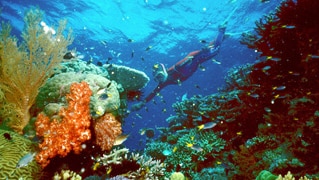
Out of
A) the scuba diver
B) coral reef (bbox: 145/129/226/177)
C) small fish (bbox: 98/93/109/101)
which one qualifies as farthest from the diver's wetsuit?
small fish (bbox: 98/93/109/101)

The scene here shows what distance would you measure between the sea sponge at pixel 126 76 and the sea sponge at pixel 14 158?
5.63 m

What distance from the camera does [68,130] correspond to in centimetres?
469

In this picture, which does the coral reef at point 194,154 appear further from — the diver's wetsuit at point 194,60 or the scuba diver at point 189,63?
the diver's wetsuit at point 194,60

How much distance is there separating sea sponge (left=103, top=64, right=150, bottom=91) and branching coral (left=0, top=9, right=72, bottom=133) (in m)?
3.23

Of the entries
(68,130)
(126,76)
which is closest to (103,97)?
(68,130)

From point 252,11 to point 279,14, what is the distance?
17746mm

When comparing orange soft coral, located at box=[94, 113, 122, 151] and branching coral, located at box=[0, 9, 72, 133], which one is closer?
orange soft coral, located at box=[94, 113, 122, 151]

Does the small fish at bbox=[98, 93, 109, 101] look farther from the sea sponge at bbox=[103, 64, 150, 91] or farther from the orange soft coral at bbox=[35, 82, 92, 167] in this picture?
the sea sponge at bbox=[103, 64, 150, 91]

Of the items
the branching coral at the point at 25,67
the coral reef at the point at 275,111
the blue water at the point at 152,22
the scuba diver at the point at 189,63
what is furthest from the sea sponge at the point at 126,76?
the blue water at the point at 152,22

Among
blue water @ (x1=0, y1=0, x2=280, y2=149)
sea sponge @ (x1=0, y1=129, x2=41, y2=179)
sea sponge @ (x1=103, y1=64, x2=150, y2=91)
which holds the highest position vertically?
blue water @ (x1=0, y1=0, x2=280, y2=149)

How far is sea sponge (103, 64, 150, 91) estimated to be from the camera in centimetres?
1032

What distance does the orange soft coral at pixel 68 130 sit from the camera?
14.9 ft

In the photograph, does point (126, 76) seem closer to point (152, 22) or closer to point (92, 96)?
point (92, 96)

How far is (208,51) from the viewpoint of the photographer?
46.4 ft
